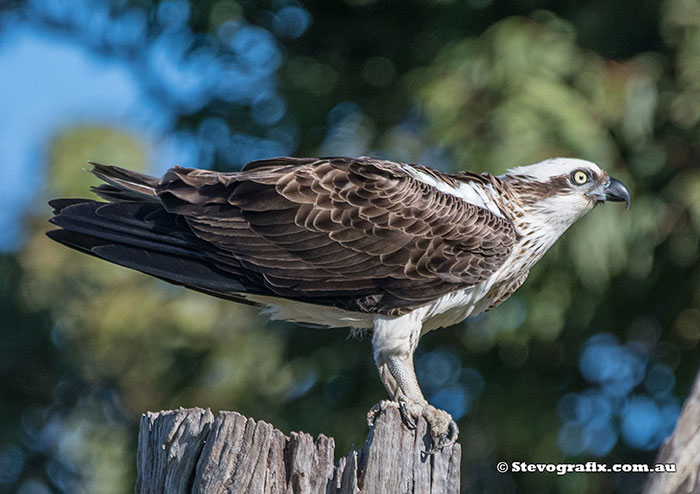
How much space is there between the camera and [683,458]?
370 cm

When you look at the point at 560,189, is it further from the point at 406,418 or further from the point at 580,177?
the point at 406,418

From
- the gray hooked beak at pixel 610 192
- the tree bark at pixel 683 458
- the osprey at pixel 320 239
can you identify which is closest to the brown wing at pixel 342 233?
the osprey at pixel 320 239

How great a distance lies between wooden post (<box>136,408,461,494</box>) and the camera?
11.5ft

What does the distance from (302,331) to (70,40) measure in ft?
12.7

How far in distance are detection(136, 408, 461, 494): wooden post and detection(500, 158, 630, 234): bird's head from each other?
1728 millimetres

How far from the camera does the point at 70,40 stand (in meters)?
10.1

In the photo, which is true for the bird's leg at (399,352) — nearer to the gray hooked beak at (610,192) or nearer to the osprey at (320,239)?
the osprey at (320,239)

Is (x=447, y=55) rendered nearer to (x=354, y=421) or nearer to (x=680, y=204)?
(x=680, y=204)

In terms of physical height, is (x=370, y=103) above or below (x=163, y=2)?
below

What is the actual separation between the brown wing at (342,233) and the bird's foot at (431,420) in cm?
58

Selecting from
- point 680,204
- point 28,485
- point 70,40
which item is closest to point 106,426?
point 28,485

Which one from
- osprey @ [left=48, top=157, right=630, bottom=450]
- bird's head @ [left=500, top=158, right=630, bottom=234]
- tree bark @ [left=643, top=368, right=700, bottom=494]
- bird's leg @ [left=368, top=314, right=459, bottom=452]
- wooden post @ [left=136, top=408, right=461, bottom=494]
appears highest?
bird's head @ [left=500, top=158, right=630, bottom=234]

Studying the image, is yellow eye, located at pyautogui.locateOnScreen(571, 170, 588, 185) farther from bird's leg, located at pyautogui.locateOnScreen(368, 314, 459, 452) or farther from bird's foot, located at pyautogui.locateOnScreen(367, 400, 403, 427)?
bird's foot, located at pyautogui.locateOnScreen(367, 400, 403, 427)

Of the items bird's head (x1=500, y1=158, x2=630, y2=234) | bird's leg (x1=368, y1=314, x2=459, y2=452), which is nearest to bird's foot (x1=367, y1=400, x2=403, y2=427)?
bird's leg (x1=368, y1=314, x2=459, y2=452)
